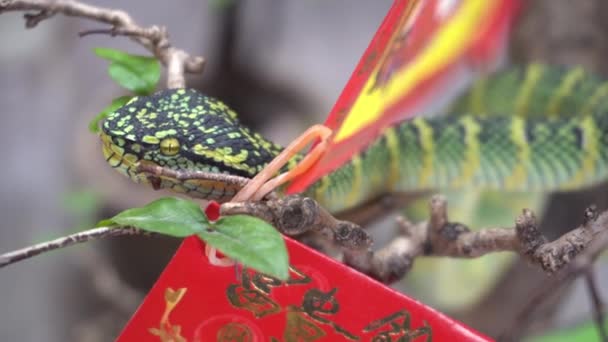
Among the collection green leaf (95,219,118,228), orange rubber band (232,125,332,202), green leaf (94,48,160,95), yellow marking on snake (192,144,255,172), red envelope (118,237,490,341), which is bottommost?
red envelope (118,237,490,341)

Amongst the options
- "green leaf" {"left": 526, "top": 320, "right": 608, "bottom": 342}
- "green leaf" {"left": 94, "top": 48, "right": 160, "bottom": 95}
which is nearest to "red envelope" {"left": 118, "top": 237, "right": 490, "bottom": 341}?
"green leaf" {"left": 94, "top": 48, "right": 160, "bottom": 95}

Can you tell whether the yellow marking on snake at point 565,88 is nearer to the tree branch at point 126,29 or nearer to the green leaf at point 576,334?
the green leaf at point 576,334

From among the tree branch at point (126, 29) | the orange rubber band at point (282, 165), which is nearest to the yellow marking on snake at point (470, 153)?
the tree branch at point (126, 29)

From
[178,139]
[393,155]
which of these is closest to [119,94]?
[393,155]

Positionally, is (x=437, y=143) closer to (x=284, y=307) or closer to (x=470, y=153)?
(x=470, y=153)

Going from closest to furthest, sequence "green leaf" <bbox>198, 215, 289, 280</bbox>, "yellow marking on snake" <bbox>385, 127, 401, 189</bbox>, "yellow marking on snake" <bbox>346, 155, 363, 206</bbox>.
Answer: "green leaf" <bbox>198, 215, 289, 280</bbox>
"yellow marking on snake" <bbox>346, 155, 363, 206</bbox>
"yellow marking on snake" <bbox>385, 127, 401, 189</bbox>

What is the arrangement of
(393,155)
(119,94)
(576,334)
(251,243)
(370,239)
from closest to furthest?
(251,243), (370,239), (393,155), (576,334), (119,94)

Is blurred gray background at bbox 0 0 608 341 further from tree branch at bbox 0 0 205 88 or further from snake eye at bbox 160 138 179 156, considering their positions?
snake eye at bbox 160 138 179 156
